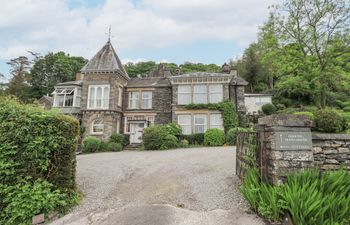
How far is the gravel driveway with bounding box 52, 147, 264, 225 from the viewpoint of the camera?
166 inches

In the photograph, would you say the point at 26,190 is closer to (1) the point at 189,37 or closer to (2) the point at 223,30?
(2) the point at 223,30

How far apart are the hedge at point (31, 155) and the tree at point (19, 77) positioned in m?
37.0

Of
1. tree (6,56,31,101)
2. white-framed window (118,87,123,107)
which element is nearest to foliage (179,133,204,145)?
white-framed window (118,87,123,107)

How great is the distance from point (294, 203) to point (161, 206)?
2.66 metres

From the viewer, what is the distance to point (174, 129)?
18109mm

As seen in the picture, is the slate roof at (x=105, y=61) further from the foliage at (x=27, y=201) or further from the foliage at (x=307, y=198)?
the foliage at (x=307, y=198)

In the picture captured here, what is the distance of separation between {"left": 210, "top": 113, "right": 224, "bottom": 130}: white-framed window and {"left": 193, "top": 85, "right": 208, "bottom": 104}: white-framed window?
1.69 m

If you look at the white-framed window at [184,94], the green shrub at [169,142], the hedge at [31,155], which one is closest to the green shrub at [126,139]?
the green shrub at [169,142]

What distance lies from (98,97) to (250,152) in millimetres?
17563

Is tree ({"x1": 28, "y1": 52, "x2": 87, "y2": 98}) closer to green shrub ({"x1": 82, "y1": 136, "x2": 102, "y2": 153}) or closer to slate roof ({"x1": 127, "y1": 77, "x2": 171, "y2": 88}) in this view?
slate roof ({"x1": 127, "y1": 77, "x2": 171, "y2": 88})

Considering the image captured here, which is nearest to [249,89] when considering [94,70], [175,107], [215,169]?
[175,107]

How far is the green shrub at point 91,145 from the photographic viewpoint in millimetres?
17375

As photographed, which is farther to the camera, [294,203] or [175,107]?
[175,107]

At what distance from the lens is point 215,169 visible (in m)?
7.85
